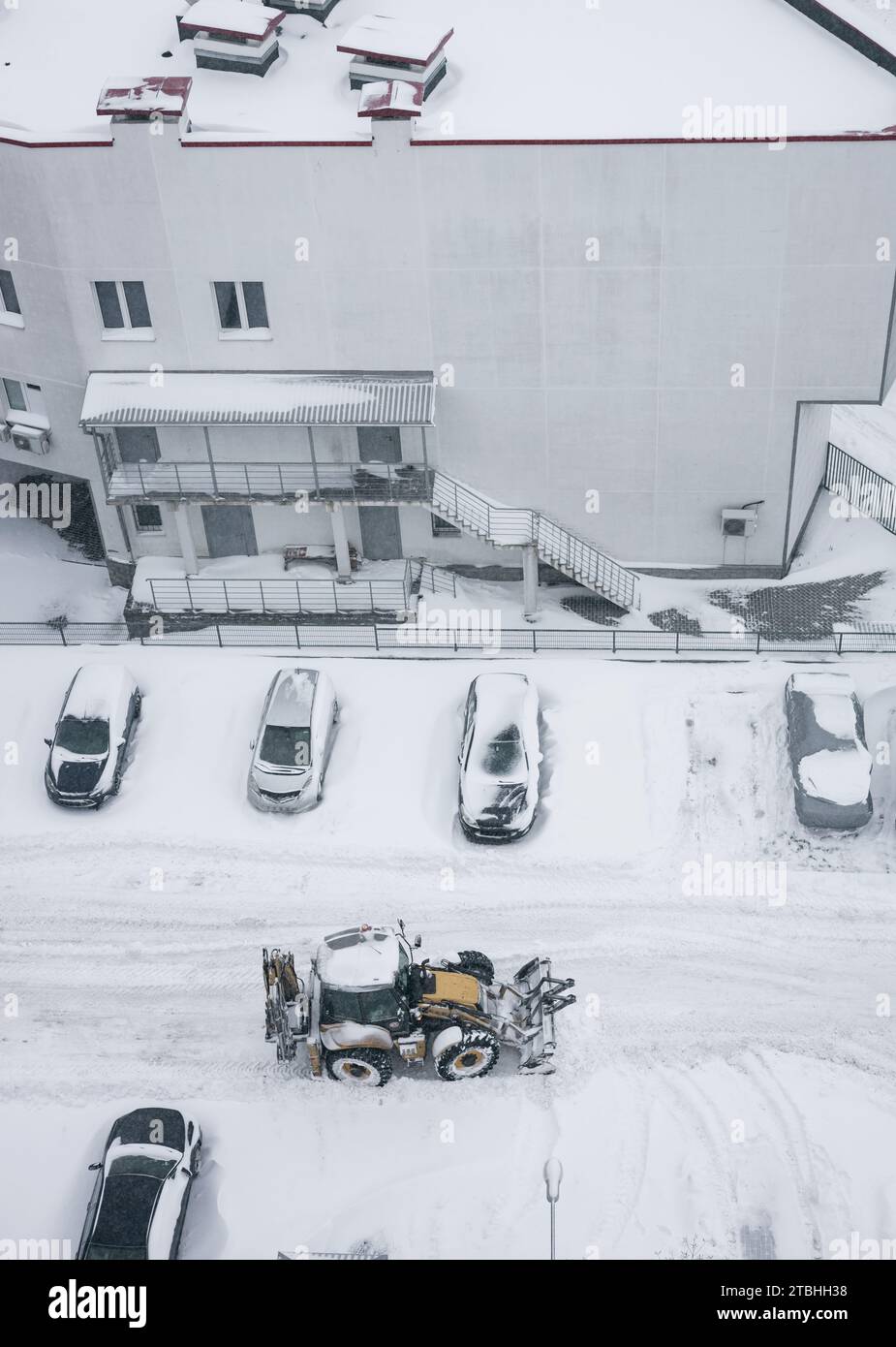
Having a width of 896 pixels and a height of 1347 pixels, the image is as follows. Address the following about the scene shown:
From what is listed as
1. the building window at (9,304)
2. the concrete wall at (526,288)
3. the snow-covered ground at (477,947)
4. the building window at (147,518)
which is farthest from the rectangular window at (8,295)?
the snow-covered ground at (477,947)

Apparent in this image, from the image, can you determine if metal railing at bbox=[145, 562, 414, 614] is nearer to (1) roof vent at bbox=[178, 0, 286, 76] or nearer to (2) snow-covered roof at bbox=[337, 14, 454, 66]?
(2) snow-covered roof at bbox=[337, 14, 454, 66]

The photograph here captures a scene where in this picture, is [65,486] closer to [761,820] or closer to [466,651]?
[466,651]

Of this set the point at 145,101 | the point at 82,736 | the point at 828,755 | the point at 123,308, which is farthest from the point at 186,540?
the point at 828,755

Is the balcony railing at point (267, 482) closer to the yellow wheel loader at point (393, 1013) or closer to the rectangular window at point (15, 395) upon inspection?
the rectangular window at point (15, 395)

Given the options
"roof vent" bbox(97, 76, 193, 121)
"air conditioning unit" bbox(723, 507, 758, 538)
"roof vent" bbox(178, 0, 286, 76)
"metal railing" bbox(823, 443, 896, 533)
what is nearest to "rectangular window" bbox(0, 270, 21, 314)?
"roof vent" bbox(97, 76, 193, 121)

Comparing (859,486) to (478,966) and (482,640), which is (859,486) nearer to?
(482,640)

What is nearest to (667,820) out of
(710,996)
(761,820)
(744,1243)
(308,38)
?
(761,820)
